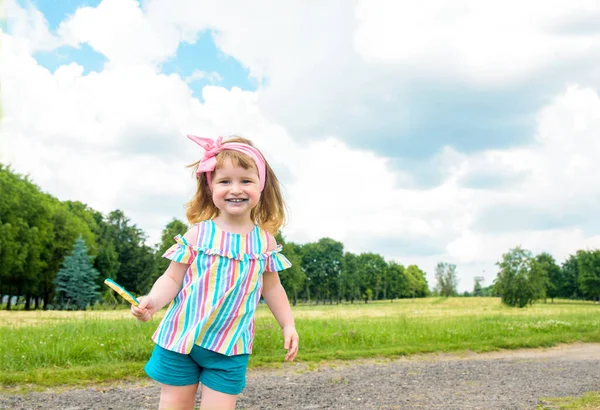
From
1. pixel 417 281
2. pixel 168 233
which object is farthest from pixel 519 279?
pixel 417 281

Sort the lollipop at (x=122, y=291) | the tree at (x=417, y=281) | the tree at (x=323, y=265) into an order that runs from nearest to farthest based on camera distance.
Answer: the lollipop at (x=122, y=291)
the tree at (x=323, y=265)
the tree at (x=417, y=281)

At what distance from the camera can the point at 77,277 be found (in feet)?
135

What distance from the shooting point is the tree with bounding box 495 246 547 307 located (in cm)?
4416

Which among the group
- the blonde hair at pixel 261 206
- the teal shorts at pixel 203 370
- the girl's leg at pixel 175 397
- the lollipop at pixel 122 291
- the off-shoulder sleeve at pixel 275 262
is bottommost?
the girl's leg at pixel 175 397

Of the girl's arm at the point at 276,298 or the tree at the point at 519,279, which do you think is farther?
the tree at the point at 519,279

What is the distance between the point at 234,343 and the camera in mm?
3107

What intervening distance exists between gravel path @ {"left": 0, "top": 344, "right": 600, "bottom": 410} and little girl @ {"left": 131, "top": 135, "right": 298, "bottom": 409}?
10.7ft

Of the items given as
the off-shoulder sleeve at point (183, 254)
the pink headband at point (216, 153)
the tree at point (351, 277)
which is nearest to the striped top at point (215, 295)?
the off-shoulder sleeve at point (183, 254)

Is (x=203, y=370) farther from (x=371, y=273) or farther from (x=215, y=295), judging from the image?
(x=371, y=273)

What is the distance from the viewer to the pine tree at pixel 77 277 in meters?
41.1

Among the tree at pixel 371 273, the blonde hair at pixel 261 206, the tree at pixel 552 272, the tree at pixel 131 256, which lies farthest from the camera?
the tree at pixel 371 273

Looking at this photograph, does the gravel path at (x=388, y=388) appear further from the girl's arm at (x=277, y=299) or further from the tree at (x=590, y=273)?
the tree at (x=590, y=273)

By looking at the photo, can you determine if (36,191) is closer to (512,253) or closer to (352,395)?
(512,253)

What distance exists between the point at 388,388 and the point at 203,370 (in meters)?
4.85
